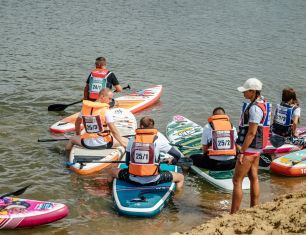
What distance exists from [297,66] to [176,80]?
528 centimetres

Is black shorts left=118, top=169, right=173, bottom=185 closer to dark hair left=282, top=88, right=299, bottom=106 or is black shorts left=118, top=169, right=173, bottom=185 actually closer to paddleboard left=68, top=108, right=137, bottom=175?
paddleboard left=68, top=108, right=137, bottom=175

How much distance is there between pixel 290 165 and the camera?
9094mm

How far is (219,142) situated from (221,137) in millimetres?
→ 88

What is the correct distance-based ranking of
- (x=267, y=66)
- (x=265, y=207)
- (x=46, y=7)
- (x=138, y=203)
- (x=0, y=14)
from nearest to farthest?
(x=265, y=207) → (x=138, y=203) → (x=267, y=66) → (x=0, y=14) → (x=46, y=7)

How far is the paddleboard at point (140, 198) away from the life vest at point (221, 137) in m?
0.99

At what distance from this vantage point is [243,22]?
28.0 meters

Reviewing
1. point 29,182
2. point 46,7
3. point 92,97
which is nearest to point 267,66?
point 92,97

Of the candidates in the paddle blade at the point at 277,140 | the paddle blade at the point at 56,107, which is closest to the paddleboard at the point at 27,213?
the paddle blade at the point at 277,140

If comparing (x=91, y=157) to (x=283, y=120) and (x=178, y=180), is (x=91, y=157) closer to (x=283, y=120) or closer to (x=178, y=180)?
(x=178, y=180)

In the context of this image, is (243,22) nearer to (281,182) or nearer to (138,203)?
(281,182)

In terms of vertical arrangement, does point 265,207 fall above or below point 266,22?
below

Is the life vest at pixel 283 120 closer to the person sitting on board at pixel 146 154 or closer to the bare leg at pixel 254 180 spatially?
the person sitting on board at pixel 146 154

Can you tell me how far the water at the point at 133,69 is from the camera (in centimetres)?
803

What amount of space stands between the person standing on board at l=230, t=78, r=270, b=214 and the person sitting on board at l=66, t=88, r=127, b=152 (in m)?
2.67
